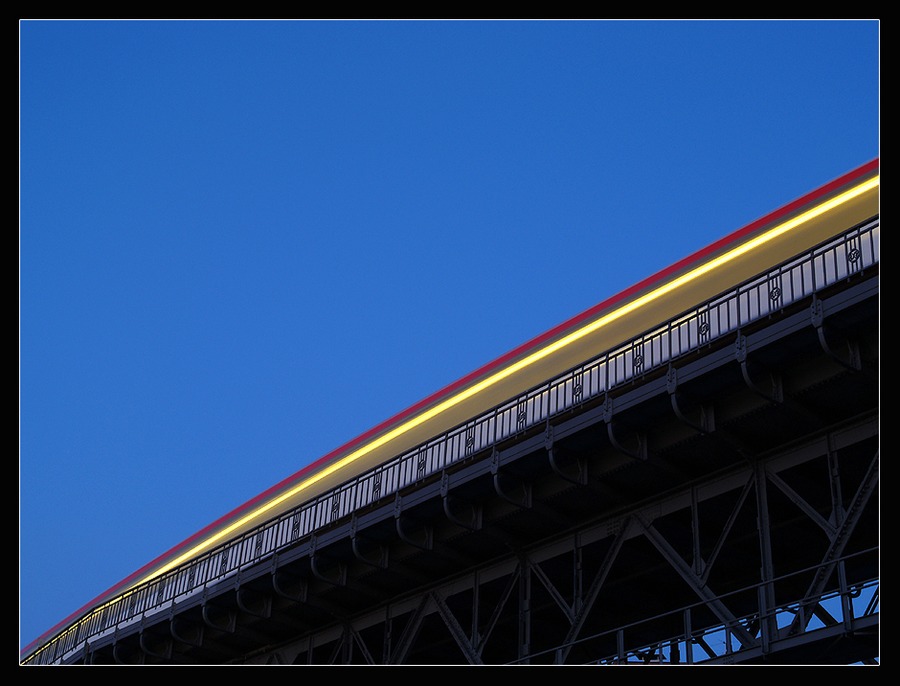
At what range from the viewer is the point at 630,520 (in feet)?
85.1

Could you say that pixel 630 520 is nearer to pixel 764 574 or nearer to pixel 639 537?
pixel 639 537

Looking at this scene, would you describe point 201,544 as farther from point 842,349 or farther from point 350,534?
point 842,349

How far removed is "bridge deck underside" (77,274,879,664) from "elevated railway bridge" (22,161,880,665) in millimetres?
54

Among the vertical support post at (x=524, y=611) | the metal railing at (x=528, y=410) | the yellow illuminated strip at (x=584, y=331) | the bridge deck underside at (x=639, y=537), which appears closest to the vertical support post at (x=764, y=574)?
the bridge deck underside at (x=639, y=537)

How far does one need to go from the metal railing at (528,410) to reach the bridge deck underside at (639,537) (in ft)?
2.52

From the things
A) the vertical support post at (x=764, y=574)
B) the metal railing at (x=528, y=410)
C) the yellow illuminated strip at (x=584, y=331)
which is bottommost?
the vertical support post at (x=764, y=574)

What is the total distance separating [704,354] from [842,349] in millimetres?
2725

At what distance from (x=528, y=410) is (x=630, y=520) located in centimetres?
477

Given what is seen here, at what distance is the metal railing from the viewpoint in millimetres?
22672

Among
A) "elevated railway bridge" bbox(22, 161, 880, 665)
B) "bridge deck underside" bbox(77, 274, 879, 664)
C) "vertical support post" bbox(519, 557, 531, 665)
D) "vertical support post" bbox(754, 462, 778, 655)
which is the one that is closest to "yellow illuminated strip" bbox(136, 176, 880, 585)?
"elevated railway bridge" bbox(22, 161, 880, 665)

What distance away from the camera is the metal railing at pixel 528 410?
22672mm

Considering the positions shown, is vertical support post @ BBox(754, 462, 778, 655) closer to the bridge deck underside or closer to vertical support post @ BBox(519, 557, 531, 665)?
the bridge deck underside

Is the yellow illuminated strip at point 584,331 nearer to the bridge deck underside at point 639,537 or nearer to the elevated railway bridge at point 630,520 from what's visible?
the elevated railway bridge at point 630,520

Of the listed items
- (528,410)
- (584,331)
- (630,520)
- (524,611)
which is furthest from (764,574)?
(584,331)
